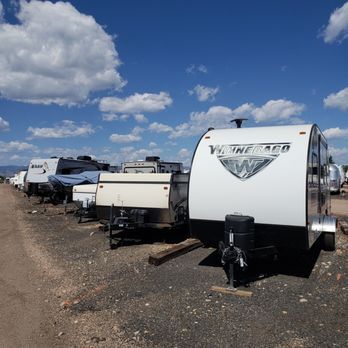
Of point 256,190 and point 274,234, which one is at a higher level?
point 256,190

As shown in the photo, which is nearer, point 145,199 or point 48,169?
point 145,199

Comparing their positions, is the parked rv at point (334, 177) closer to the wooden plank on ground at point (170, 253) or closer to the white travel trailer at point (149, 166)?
the white travel trailer at point (149, 166)

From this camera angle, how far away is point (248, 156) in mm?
7273

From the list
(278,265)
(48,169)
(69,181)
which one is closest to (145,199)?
(278,265)

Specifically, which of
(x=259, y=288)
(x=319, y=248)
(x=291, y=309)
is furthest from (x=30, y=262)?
(x=319, y=248)

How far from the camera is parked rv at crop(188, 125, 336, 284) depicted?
6.75 metres

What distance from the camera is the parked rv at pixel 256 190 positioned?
266 inches

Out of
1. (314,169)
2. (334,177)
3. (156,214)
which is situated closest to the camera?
(314,169)

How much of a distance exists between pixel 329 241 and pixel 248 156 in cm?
353

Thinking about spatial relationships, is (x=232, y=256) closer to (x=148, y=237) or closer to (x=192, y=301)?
(x=192, y=301)

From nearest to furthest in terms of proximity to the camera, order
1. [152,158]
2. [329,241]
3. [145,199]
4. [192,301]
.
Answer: [192,301] < [329,241] < [145,199] < [152,158]

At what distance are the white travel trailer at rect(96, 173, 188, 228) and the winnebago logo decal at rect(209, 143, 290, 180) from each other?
3184 mm

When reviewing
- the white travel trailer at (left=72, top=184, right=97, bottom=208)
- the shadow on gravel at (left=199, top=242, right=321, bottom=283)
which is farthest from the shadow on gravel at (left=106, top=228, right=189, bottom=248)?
the white travel trailer at (left=72, top=184, right=97, bottom=208)

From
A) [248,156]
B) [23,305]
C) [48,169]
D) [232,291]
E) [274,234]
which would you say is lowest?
[23,305]
